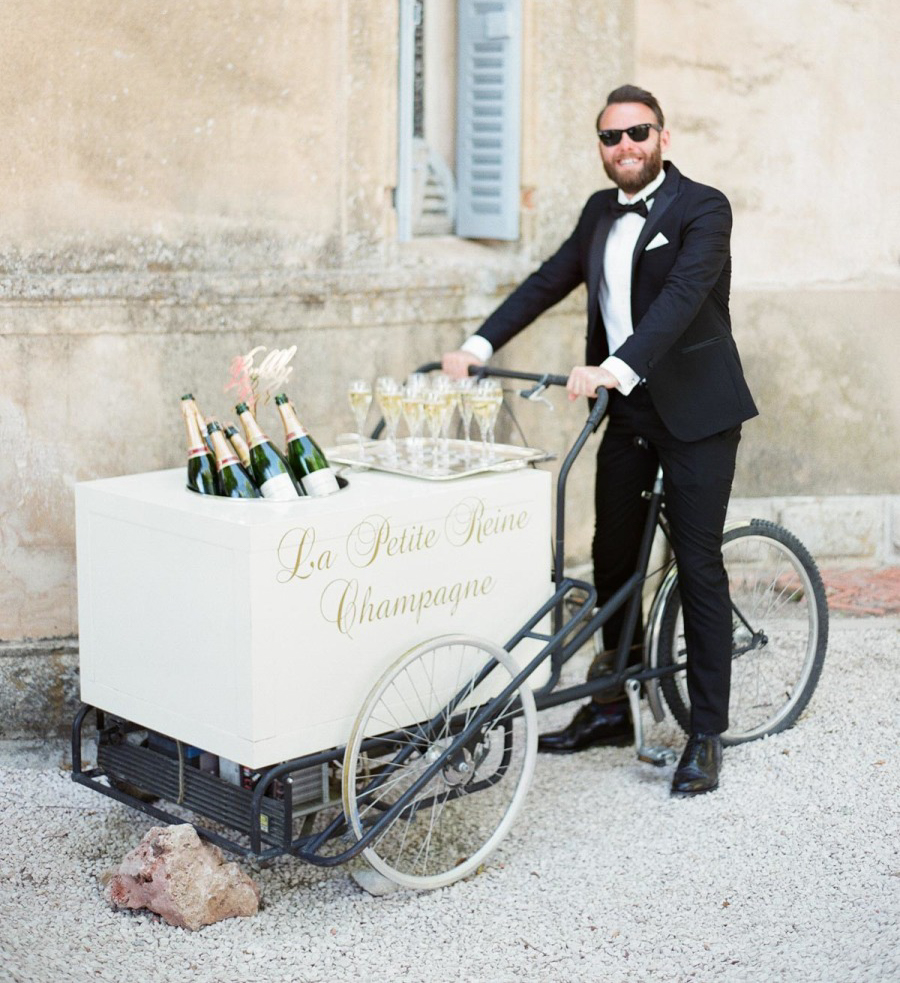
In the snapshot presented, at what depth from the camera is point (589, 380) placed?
12.8 feet

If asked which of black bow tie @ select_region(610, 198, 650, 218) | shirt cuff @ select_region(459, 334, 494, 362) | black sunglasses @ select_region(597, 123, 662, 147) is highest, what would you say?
black sunglasses @ select_region(597, 123, 662, 147)

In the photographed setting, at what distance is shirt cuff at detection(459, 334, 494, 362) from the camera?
4.46 metres

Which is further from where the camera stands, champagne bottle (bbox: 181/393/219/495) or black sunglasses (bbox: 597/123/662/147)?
black sunglasses (bbox: 597/123/662/147)

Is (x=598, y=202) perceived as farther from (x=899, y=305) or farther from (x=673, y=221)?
(x=899, y=305)

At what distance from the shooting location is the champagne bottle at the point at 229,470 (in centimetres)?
371

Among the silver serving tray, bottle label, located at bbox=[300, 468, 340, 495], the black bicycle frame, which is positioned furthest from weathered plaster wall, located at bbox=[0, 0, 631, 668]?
bottle label, located at bbox=[300, 468, 340, 495]

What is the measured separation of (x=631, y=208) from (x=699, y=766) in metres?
1.66

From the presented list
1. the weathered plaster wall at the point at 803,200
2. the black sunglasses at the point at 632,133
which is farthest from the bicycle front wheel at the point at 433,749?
the weathered plaster wall at the point at 803,200

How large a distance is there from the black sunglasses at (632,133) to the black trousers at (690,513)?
0.72 metres

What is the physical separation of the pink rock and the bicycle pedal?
1.43m

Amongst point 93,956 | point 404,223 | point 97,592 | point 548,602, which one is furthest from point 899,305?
point 93,956

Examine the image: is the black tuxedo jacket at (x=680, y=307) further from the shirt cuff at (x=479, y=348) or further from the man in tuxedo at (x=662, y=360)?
the shirt cuff at (x=479, y=348)

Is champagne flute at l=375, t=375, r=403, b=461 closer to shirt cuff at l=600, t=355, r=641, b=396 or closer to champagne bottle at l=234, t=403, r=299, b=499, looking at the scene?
champagne bottle at l=234, t=403, r=299, b=499

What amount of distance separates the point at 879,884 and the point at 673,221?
6.19 feet
